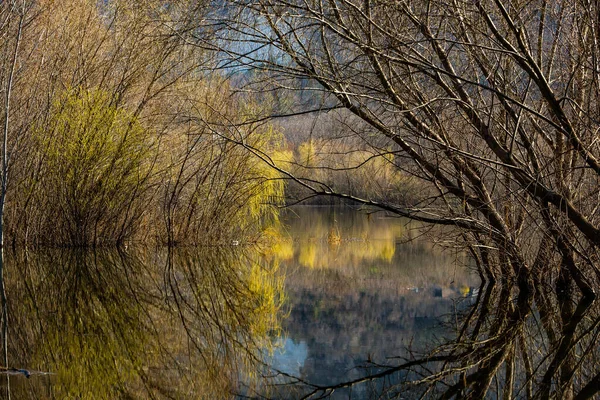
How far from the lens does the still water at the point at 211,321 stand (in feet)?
11.5

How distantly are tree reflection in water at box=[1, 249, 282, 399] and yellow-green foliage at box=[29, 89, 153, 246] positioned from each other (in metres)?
2.23

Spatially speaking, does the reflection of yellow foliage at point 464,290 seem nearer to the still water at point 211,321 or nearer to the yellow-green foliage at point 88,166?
the still water at point 211,321

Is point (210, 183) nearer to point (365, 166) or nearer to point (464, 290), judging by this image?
point (365, 166)

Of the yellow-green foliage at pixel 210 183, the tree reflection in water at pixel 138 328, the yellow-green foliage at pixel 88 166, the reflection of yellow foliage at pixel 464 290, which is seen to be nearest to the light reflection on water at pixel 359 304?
the reflection of yellow foliage at pixel 464 290

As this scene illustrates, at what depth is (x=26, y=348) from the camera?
4.12m

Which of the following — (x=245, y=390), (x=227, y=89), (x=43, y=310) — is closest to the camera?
(x=245, y=390)

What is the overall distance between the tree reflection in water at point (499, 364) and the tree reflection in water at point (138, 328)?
55 centimetres

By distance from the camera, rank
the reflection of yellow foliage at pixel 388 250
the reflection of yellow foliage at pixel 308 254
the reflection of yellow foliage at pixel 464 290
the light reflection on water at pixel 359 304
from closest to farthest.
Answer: the light reflection on water at pixel 359 304, the reflection of yellow foliage at pixel 464 290, the reflection of yellow foliage at pixel 308 254, the reflection of yellow foliage at pixel 388 250

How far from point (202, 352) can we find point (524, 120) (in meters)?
3.45

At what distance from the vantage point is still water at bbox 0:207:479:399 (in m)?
3.52

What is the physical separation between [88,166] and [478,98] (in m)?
Result: 6.29

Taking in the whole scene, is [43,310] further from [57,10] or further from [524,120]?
[57,10]

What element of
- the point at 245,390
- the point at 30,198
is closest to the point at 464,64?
the point at 245,390

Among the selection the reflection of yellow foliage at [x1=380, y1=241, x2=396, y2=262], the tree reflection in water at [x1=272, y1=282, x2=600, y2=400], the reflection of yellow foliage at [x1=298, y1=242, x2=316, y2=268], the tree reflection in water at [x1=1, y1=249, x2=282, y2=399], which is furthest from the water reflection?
the reflection of yellow foliage at [x1=380, y1=241, x2=396, y2=262]
